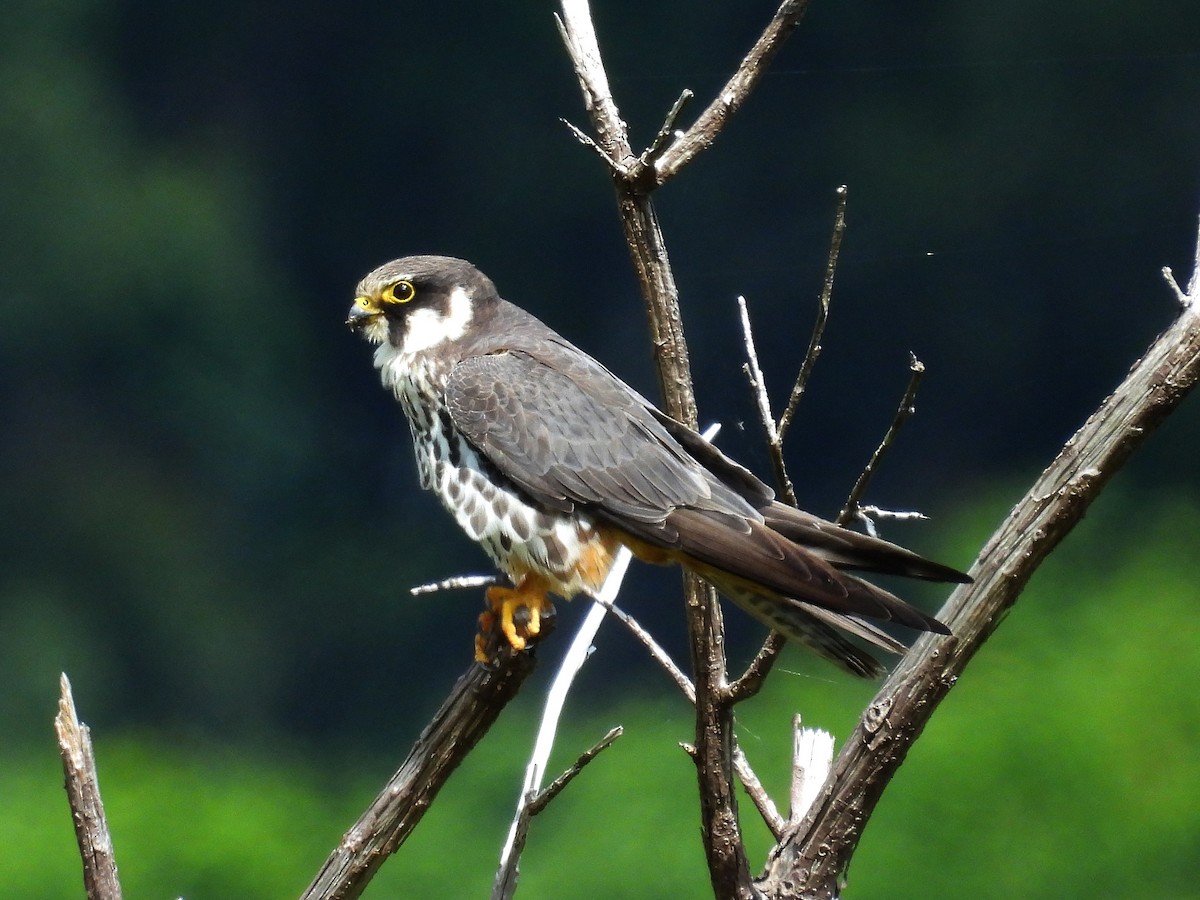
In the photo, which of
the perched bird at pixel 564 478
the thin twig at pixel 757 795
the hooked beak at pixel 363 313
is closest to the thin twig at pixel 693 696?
the thin twig at pixel 757 795

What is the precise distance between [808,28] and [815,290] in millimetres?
929

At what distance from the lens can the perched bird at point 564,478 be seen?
179cm

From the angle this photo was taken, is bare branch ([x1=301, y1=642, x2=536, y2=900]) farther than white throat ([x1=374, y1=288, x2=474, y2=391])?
No

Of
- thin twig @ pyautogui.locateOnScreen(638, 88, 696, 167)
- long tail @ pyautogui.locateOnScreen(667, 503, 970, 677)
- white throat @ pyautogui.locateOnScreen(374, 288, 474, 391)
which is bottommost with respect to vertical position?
long tail @ pyautogui.locateOnScreen(667, 503, 970, 677)

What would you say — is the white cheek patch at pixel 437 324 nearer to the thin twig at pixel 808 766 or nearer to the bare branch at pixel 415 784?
the bare branch at pixel 415 784

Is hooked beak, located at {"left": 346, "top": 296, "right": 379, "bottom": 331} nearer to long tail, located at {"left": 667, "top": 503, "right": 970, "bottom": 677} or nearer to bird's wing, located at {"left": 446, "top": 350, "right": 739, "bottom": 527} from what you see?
bird's wing, located at {"left": 446, "top": 350, "right": 739, "bottom": 527}

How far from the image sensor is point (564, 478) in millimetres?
1989

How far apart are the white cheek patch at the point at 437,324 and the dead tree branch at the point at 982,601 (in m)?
0.94

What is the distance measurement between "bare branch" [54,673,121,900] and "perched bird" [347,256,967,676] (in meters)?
0.52

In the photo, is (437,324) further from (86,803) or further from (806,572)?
(86,803)

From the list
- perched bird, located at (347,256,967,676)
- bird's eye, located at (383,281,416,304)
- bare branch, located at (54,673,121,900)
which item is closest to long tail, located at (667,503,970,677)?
perched bird, located at (347,256,967,676)

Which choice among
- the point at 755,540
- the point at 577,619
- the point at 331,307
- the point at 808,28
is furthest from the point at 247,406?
the point at 755,540

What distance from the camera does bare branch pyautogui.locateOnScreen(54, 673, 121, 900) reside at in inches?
64.7

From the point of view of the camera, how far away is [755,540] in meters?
1.80
